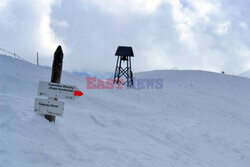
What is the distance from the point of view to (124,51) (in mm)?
20844

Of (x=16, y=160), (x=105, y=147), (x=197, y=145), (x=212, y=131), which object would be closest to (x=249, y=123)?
(x=212, y=131)

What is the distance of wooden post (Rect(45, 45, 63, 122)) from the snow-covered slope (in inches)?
9.8

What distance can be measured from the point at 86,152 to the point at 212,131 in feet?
22.5

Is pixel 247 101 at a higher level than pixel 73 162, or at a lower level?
higher

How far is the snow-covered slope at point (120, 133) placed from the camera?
4.36m

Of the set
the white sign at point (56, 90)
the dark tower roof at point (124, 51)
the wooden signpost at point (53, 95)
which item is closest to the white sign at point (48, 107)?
the wooden signpost at point (53, 95)

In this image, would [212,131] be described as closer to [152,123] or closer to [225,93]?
[152,123]

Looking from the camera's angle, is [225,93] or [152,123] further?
[225,93]

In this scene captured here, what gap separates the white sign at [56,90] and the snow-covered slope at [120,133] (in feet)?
2.06

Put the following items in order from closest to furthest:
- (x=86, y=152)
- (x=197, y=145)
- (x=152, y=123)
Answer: (x=86, y=152), (x=197, y=145), (x=152, y=123)

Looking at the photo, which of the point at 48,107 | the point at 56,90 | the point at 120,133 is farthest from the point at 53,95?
the point at 120,133

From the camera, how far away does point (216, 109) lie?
1502 cm

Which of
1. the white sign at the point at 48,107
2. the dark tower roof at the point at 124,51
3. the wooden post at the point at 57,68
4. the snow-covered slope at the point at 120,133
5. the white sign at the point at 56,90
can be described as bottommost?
the snow-covered slope at the point at 120,133

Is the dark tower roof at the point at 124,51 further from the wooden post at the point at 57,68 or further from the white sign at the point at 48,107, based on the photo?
the white sign at the point at 48,107
